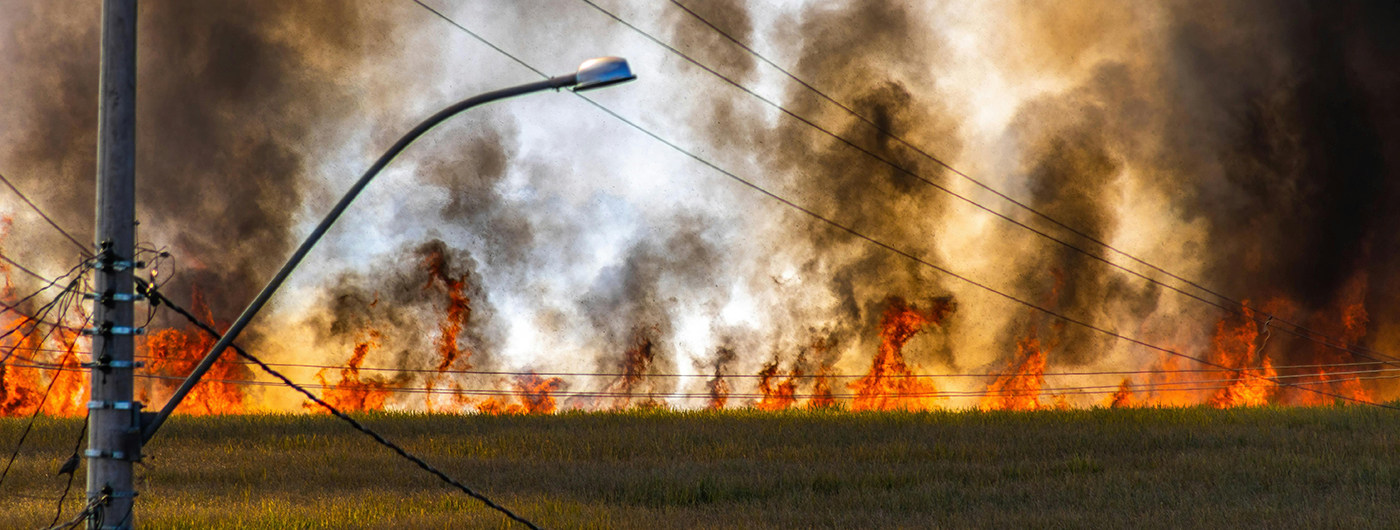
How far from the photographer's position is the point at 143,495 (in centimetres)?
1845

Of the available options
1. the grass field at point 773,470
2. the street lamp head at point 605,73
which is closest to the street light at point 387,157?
the street lamp head at point 605,73

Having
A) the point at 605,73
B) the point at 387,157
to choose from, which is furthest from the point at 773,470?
the point at 605,73

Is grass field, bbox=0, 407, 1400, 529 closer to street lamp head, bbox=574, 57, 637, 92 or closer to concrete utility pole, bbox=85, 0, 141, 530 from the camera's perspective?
concrete utility pole, bbox=85, 0, 141, 530

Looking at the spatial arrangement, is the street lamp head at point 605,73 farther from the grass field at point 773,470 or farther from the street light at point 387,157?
the grass field at point 773,470

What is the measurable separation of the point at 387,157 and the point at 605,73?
77.0 inches

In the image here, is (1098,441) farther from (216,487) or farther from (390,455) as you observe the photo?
(216,487)

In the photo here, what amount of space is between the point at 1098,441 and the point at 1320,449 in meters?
4.59

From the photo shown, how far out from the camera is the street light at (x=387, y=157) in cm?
793

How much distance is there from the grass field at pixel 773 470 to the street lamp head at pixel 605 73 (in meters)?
8.89

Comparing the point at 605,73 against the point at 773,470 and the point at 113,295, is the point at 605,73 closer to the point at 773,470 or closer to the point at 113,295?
the point at 113,295

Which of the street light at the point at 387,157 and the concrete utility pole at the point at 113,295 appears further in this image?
the concrete utility pole at the point at 113,295

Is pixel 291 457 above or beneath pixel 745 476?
above

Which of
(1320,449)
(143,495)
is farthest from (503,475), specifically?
(1320,449)

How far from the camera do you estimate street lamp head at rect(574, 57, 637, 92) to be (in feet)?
25.9
